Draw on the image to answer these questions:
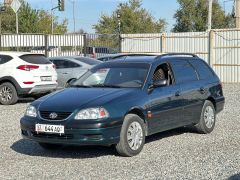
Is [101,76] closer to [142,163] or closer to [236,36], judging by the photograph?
[142,163]

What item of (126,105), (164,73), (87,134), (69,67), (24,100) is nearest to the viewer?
(87,134)

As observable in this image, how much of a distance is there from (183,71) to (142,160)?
253 cm

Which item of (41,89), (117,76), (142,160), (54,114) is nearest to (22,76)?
(41,89)

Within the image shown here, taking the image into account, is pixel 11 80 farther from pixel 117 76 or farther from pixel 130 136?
pixel 130 136

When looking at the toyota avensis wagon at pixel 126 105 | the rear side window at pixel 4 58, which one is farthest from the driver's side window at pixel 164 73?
the rear side window at pixel 4 58

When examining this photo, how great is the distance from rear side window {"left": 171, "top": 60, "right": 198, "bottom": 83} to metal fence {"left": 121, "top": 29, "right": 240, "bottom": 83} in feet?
47.9

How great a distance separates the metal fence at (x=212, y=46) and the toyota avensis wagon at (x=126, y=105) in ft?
46.9

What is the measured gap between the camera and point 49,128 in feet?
26.3

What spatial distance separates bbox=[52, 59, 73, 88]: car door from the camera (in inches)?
731

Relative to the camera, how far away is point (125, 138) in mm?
8164

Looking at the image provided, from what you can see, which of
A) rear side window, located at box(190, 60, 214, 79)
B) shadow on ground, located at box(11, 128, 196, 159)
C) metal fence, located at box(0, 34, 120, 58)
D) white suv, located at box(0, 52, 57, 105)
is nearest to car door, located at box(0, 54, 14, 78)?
white suv, located at box(0, 52, 57, 105)

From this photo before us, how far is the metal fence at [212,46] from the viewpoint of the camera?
2455cm

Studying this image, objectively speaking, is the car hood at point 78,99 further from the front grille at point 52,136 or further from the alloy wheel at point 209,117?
the alloy wheel at point 209,117

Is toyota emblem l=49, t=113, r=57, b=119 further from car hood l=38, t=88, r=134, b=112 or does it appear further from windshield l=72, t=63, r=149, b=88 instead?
windshield l=72, t=63, r=149, b=88
